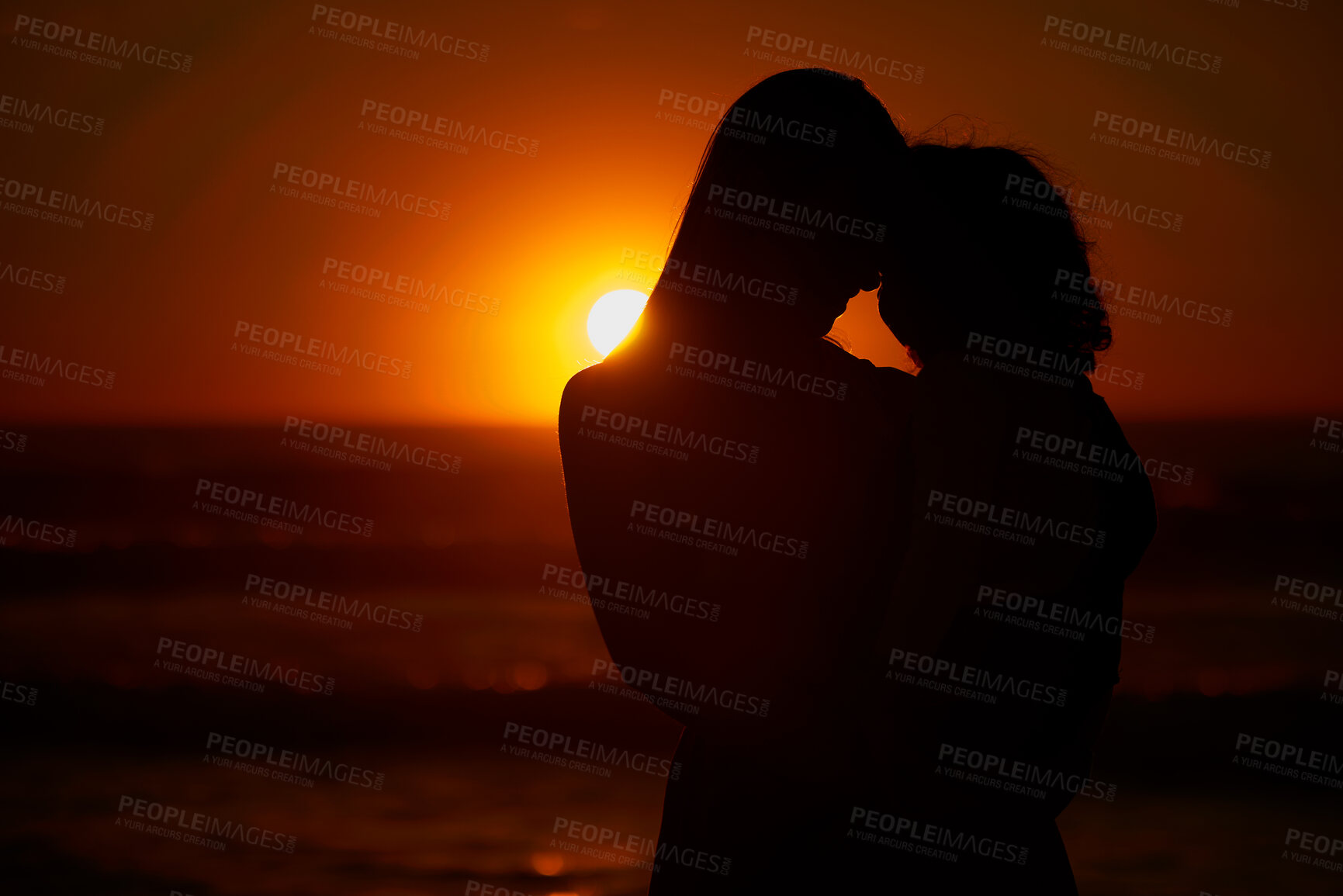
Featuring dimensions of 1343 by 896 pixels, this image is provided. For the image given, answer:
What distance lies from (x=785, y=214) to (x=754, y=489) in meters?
0.39

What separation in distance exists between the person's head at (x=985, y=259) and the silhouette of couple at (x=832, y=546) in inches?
6.6

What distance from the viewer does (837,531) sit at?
110 cm

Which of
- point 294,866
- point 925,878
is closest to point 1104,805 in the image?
point 294,866

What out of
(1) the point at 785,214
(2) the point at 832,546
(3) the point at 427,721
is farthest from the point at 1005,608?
(3) the point at 427,721

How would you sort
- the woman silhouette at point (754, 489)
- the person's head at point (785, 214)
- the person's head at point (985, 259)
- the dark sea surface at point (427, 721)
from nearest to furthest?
the woman silhouette at point (754, 489) < the person's head at point (785, 214) < the person's head at point (985, 259) < the dark sea surface at point (427, 721)

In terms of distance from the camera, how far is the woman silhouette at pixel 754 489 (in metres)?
1.10

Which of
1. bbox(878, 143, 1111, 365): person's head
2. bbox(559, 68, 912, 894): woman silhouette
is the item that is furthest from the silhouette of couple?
bbox(878, 143, 1111, 365): person's head

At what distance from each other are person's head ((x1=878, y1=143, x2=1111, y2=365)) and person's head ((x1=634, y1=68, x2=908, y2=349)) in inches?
7.7

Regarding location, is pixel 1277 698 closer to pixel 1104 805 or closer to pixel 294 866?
pixel 1104 805

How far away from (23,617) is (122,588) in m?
2.17

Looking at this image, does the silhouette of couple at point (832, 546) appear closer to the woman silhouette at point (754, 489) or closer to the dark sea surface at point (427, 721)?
the woman silhouette at point (754, 489)

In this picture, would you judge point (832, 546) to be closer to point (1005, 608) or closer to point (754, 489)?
point (754, 489)

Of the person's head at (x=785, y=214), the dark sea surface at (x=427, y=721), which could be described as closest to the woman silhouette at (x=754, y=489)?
the person's head at (x=785, y=214)

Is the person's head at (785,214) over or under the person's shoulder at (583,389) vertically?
over
